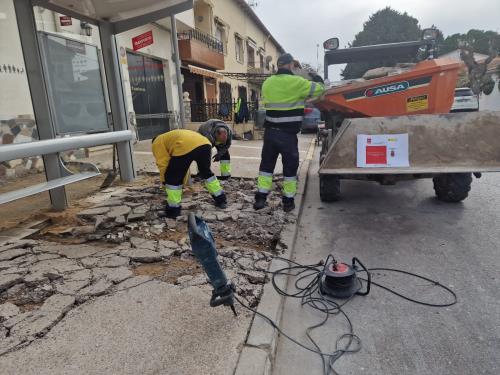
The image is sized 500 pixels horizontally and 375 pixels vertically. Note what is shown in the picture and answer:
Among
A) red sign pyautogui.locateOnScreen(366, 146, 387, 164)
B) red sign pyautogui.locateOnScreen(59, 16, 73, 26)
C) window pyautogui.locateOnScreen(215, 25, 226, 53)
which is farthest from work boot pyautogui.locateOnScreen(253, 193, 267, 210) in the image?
window pyautogui.locateOnScreen(215, 25, 226, 53)

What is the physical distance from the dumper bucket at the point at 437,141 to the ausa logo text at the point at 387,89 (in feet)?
1.94

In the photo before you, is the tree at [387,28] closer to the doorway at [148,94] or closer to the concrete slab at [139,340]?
the doorway at [148,94]

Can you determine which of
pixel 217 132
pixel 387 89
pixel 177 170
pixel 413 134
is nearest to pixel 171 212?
pixel 177 170

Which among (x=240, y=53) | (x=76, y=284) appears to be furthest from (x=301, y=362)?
(x=240, y=53)

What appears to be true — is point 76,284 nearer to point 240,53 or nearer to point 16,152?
point 16,152

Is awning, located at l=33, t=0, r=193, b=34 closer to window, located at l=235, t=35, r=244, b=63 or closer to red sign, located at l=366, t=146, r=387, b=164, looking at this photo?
red sign, located at l=366, t=146, r=387, b=164

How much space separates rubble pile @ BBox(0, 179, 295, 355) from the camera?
2.54m

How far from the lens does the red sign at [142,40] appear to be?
10160mm

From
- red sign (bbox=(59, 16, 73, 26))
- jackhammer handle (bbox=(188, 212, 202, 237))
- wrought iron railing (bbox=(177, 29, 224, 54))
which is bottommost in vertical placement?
jackhammer handle (bbox=(188, 212, 202, 237))

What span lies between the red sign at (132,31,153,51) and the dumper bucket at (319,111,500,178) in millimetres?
7931

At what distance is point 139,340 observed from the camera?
2168mm

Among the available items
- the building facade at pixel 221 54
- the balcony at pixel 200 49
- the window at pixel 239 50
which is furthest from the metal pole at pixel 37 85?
the window at pixel 239 50

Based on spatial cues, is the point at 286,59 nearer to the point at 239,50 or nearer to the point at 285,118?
the point at 285,118

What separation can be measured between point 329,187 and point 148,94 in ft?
28.3
